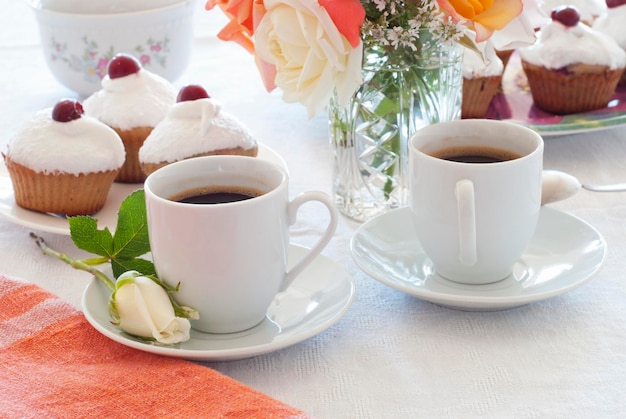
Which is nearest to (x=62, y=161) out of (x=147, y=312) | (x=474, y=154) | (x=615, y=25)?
(x=147, y=312)

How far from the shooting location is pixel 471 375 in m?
0.72

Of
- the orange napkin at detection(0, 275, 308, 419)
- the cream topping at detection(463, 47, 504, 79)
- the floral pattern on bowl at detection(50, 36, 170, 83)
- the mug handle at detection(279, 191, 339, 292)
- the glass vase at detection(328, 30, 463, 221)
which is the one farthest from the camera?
the floral pattern on bowl at detection(50, 36, 170, 83)

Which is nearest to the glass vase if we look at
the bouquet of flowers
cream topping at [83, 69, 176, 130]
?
the bouquet of flowers

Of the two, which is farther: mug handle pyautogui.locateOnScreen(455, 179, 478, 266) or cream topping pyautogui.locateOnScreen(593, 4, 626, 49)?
cream topping pyautogui.locateOnScreen(593, 4, 626, 49)

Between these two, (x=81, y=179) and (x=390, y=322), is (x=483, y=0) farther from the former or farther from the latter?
(x=81, y=179)

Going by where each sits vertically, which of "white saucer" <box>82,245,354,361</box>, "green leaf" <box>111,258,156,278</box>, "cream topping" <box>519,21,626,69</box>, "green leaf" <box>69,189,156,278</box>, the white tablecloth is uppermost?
"cream topping" <box>519,21,626,69</box>

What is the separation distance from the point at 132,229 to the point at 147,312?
12cm

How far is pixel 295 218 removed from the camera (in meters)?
0.76

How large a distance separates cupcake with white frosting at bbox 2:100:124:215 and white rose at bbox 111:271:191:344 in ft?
1.09

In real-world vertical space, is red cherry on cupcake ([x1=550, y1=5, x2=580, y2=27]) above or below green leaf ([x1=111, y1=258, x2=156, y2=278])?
above

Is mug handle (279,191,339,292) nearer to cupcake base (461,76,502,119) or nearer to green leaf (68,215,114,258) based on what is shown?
green leaf (68,215,114,258)

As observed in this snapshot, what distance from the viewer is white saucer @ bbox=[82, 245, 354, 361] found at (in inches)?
28.5

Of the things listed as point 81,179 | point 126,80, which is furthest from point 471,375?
point 126,80

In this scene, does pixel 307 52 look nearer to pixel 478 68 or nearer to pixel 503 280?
pixel 503 280
